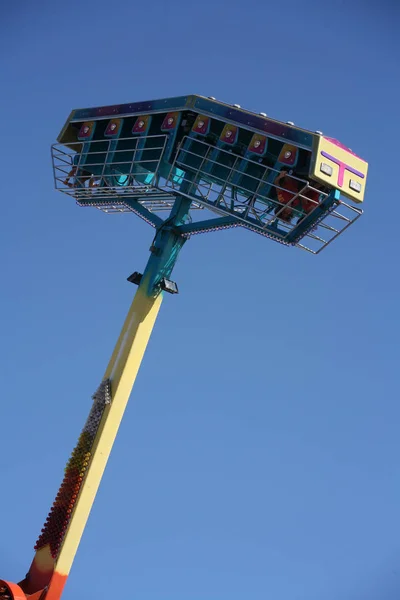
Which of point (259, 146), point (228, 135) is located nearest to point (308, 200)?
point (259, 146)

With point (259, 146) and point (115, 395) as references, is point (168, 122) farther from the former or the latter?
point (115, 395)

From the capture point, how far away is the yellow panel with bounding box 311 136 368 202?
2623cm

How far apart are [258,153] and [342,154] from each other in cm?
224

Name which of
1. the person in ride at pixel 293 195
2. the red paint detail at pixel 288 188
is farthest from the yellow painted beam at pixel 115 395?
the red paint detail at pixel 288 188

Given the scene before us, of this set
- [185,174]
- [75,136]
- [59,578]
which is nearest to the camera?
[59,578]

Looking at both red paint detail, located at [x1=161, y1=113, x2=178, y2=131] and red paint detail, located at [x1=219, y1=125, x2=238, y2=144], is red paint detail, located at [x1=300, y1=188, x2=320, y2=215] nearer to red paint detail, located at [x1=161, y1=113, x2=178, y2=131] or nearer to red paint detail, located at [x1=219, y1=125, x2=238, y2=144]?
red paint detail, located at [x1=219, y1=125, x2=238, y2=144]

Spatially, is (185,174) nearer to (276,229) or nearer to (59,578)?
(276,229)

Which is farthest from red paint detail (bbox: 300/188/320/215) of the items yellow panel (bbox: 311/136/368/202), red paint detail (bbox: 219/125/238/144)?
red paint detail (bbox: 219/125/238/144)

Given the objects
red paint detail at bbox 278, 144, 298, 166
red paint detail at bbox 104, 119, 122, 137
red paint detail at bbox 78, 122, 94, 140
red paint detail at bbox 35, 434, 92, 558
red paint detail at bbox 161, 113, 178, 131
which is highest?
red paint detail at bbox 78, 122, 94, 140

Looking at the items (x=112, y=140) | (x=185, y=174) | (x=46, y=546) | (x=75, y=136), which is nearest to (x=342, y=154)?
(x=185, y=174)

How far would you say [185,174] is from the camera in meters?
29.8

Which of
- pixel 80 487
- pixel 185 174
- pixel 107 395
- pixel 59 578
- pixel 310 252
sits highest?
pixel 185 174

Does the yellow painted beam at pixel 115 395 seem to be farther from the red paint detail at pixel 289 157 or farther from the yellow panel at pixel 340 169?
the yellow panel at pixel 340 169

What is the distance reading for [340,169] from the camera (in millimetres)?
26672
